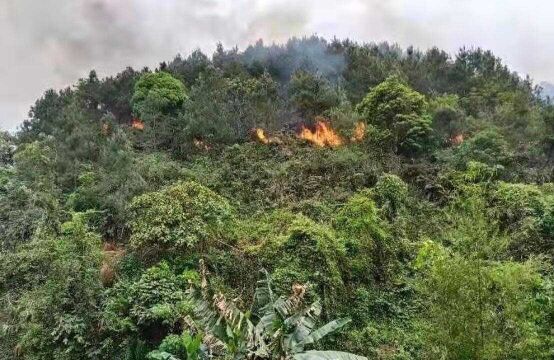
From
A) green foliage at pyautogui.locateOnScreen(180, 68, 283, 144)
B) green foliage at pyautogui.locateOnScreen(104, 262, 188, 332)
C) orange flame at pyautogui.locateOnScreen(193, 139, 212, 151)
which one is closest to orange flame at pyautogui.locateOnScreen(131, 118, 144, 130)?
green foliage at pyautogui.locateOnScreen(180, 68, 283, 144)

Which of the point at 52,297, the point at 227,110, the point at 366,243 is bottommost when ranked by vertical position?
the point at 52,297

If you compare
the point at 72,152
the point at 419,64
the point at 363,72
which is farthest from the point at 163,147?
the point at 419,64

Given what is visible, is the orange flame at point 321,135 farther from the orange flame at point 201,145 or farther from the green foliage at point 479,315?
the green foliage at point 479,315

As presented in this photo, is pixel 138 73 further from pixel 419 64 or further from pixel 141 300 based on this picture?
pixel 141 300

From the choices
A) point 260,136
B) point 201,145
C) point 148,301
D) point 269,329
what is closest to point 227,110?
point 260,136

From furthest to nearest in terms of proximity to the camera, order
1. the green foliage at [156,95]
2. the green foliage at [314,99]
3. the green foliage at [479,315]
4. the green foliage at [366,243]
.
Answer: the green foliage at [314,99] → the green foliage at [156,95] → the green foliage at [366,243] → the green foliage at [479,315]

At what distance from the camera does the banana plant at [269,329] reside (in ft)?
28.2

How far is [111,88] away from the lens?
118ft

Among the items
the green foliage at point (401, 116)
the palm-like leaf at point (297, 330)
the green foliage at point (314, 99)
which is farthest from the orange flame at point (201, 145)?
the palm-like leaf at point (297, 330)

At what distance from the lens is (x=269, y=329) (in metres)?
9.40

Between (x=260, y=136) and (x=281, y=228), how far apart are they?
9835 millimetres

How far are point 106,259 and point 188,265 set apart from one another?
269 centimetres

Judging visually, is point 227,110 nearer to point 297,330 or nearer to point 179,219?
point 179,219

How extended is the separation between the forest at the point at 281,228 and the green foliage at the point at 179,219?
6cm
